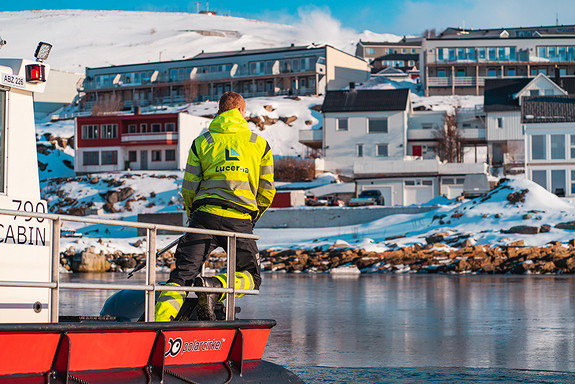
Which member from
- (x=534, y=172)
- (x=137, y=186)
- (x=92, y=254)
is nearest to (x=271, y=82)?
(x=137, y=186)

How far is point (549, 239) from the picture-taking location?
3419cm

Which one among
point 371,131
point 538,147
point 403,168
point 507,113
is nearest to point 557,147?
point 538,147

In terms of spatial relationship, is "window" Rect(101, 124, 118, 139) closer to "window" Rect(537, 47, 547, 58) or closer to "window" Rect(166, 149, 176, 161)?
"window" Rect(166, 149, 176, 161)

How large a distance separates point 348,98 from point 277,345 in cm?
6606

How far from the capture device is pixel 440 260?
109 feet

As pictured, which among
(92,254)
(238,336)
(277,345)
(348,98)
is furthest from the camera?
(348,98)

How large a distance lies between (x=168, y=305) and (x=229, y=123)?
1.56 m

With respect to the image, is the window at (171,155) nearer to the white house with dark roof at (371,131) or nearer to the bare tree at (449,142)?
the white house with dark roof at (371,131)

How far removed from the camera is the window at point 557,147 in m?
47.5

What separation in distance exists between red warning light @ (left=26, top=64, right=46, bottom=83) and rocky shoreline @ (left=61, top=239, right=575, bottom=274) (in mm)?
25694

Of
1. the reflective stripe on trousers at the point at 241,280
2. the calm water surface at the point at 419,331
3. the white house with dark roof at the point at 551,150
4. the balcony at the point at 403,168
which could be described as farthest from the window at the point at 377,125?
the reflective stripe on trousers at the point at 241,280

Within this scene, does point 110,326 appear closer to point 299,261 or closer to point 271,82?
point 299,261

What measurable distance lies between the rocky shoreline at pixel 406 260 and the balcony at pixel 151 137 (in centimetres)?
3757

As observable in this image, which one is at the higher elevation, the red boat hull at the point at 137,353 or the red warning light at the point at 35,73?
the red warning light at the point at 35,73
